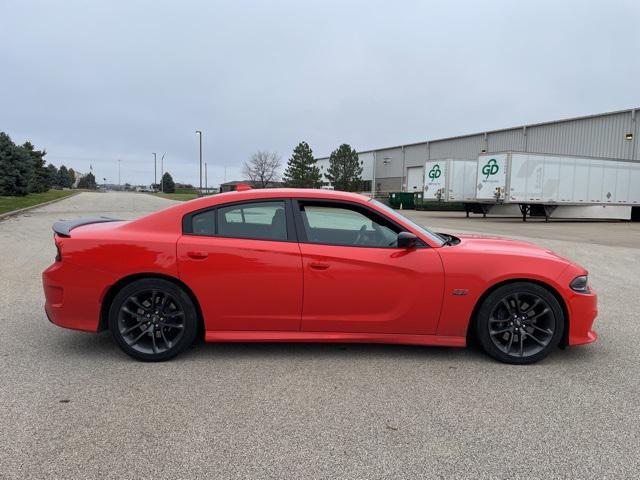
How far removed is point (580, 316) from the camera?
4.05 metres

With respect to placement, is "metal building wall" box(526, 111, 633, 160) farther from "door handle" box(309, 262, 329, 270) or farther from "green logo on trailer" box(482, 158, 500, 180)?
"door handle" box(309, 262, 329, 270)

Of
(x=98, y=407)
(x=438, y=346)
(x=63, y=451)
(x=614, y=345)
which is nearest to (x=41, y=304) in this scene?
(x=98, y=407)

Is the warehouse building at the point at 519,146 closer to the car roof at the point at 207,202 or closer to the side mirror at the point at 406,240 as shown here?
the side mirror at the point at 406,240

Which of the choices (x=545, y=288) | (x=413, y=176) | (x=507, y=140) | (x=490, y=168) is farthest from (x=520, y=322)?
(x=413, y=176)

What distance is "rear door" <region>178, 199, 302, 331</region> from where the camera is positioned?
12.9ft

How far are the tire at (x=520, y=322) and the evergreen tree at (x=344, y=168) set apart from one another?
57.3 metres

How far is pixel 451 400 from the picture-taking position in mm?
3381

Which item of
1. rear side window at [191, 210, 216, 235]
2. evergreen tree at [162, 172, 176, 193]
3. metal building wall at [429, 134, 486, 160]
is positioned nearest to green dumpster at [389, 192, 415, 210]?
metal building wall at [429, 134, 486, 160]

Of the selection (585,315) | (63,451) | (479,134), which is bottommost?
(63,451)

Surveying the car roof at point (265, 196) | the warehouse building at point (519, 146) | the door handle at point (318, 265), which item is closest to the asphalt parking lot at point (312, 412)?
the door handle at point (318, 265)

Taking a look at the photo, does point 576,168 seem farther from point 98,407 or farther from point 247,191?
point 98,407

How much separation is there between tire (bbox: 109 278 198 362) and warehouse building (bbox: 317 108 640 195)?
109ft

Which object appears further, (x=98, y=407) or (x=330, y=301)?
(x=330, y=301)

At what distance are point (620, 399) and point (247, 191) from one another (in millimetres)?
3365
